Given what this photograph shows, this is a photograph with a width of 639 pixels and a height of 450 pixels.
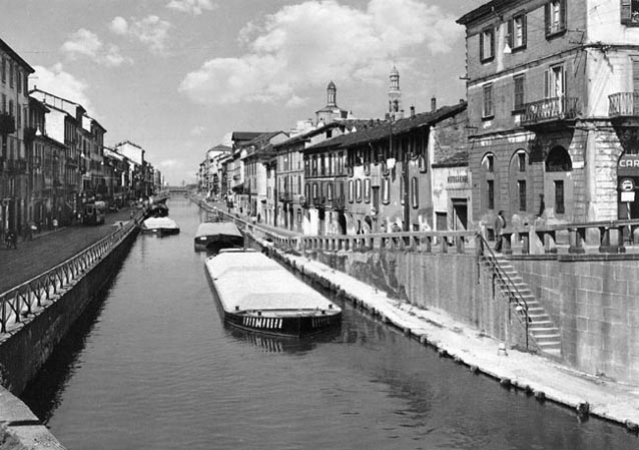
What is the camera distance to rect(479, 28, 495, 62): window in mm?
33781

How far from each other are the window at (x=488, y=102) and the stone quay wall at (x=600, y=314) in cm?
1296

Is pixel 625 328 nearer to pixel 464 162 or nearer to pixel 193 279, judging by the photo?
pixel 464 162

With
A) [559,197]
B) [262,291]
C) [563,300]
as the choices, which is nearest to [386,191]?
[262,291]

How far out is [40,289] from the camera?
26.6m

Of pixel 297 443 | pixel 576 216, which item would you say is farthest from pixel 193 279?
pixel 297 443

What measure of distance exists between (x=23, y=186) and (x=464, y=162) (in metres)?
43.2

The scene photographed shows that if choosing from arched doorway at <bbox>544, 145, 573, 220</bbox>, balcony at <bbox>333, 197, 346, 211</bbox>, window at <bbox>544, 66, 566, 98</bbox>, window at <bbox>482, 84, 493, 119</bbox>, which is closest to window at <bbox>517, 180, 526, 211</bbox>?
arched doorway at <bbox>544, 145, 573, 220</bbox>

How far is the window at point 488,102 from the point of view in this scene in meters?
34.0

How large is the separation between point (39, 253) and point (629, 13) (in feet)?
127

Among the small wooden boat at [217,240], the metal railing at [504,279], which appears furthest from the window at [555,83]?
the small wooden boat at [217,240]

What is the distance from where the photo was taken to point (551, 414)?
18.8m

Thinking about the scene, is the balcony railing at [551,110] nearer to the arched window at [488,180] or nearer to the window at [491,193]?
the arched window at [488,180]

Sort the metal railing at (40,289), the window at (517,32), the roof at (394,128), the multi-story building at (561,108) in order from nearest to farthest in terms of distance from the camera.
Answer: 1. the metal railing at (40,289)
2. the multi-story building at (561,108)
3. the window at (517,32)
4. the roof at (394,128)

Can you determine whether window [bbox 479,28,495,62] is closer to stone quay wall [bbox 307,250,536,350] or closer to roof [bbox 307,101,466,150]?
roof [bbox 307,101,466,150]
